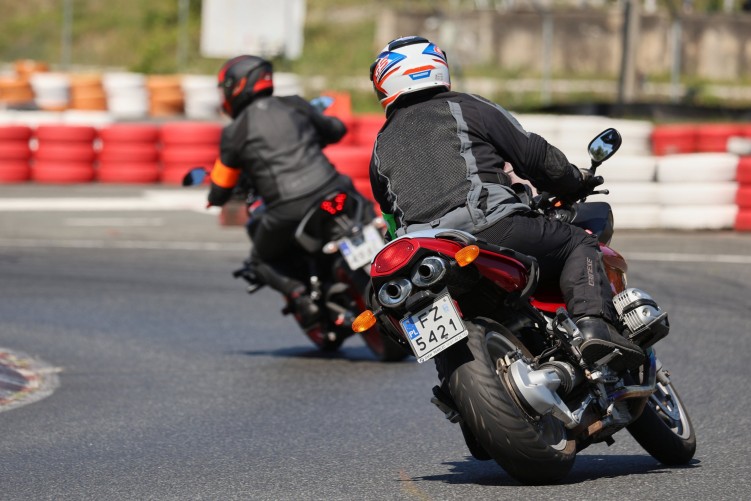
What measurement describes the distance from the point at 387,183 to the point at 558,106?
19496 millimetres

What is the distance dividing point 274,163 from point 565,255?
3.79m

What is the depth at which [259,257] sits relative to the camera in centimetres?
962

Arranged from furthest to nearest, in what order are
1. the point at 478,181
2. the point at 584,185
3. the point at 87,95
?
the point at 87,95 < the point at 584,185 < the point at 478,181

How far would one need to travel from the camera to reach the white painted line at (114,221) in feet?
55.3

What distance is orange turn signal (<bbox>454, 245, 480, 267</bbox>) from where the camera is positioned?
205 inches

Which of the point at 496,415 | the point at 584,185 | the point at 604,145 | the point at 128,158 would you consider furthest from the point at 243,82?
the point at 128,158

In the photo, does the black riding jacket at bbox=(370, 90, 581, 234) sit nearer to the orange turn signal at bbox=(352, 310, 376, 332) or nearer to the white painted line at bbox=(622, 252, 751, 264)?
the orange turn signal at bbox=(352, 310, 376, 332)

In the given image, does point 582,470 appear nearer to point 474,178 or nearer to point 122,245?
point 474,178

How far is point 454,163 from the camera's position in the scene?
5.71m

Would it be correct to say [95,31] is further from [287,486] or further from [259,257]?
[287,486]

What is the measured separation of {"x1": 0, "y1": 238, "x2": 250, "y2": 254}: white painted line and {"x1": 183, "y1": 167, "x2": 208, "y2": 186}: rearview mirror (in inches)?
213

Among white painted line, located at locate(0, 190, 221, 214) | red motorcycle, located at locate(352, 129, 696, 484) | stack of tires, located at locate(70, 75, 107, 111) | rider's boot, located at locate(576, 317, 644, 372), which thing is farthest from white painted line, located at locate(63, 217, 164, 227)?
stack of tires, located at locate(70, 75, 107, 111)

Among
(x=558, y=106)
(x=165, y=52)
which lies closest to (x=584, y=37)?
(x=558, y=106)

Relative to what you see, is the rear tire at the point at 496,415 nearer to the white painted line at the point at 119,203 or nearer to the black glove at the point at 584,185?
the black glove at the point at 584,185
